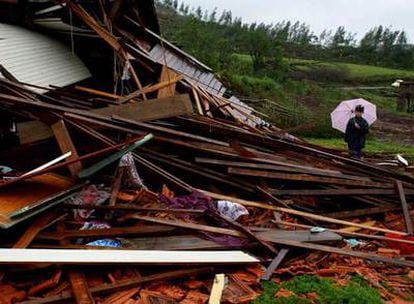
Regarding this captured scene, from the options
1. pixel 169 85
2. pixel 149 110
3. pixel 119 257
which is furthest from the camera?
pixel 169 85

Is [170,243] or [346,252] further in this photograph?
[346,252]

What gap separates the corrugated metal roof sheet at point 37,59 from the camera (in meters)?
7.27

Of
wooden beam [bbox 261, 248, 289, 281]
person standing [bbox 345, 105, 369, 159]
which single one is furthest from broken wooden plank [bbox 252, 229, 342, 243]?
person standing [bbox 345, 105, 369, 159]

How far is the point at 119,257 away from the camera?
373 centimetres

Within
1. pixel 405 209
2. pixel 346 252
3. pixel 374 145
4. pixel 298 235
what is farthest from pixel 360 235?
pixel 374 145

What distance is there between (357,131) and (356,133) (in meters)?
0.05

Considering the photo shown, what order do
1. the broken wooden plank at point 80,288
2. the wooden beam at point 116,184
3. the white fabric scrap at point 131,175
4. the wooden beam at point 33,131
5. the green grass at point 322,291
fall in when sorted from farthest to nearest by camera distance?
the white fabric scrap at point 131,175 → the wooden beam at point 33,131 → the wooden beam at point 116,184 → the green grass at point 322,291 → the broken wooden plank at point 80,288

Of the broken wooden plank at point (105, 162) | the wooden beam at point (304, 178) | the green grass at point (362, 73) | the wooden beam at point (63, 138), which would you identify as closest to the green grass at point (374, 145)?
the wooden beam at point (304, 178)

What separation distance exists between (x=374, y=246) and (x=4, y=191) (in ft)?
13.2

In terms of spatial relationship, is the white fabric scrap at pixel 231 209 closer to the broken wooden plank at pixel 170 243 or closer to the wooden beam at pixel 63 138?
the broken wooden plank at pixel 170 243

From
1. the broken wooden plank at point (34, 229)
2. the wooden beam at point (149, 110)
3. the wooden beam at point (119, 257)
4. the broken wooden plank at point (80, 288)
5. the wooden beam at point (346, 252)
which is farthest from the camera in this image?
the wooden beam at point (149, 110)

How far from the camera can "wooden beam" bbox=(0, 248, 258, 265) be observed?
353cm

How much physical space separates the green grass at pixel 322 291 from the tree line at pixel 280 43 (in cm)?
2100

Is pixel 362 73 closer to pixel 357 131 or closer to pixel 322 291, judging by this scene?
pixel 357 131
